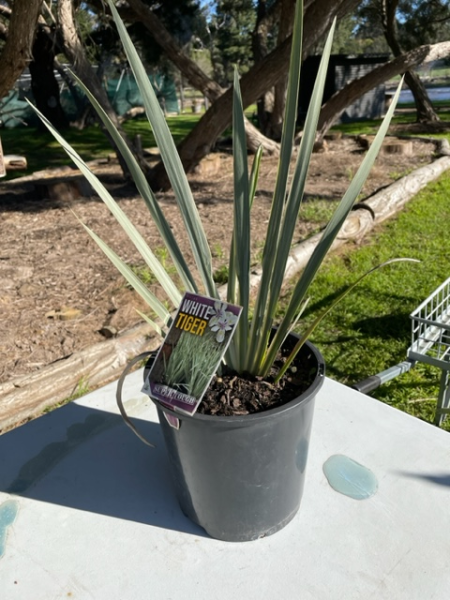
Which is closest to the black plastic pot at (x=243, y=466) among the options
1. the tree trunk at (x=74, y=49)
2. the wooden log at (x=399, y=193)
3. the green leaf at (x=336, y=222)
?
the green leaf at (x=336, y=222)

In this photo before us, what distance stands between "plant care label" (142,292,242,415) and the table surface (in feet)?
1.13

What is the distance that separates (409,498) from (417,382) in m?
1.25

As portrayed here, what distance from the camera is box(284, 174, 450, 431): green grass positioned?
7.40 ft

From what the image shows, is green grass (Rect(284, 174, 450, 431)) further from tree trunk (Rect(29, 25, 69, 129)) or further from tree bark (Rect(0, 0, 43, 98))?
→ tree trunk (Rect(29, 25, 69, 129))

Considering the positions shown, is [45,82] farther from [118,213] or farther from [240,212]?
[240,212]

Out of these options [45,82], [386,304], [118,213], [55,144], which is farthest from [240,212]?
[45,82]

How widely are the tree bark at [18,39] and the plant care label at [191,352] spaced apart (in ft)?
10.1

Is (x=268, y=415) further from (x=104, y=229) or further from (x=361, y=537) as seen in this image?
(x=104, y=229)

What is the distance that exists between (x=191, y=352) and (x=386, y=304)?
7.53 feet

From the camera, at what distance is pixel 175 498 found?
1139 millimetres

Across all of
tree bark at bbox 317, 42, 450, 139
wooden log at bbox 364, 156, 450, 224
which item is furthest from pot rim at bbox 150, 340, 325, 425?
tree bark at bbox 317, 42, 450, 139

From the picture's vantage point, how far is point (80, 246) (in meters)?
3.81

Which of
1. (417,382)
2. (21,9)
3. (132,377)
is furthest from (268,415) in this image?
(21,9)

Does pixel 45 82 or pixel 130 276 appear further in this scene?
pixel 45 82
